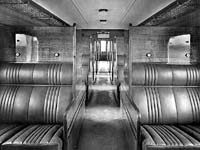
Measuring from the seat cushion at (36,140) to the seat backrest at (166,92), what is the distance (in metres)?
1.10

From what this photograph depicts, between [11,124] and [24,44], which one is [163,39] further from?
[24,44]

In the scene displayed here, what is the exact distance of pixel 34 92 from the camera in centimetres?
243

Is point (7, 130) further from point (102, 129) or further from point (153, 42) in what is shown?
point (153, 42)

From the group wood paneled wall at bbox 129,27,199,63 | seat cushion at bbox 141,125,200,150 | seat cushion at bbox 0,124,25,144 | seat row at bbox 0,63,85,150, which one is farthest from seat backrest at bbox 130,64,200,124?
seat cushion at bbox 0,124,25,144

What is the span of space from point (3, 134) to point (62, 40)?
1657mm

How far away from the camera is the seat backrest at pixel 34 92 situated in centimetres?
231

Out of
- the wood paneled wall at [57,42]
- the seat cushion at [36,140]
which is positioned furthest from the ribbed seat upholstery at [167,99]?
the wood paneled wall at [57,42]

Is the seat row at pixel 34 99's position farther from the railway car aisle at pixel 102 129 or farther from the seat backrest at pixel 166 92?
the seat backrest at pixel 166 92

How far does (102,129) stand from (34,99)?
1473 mm

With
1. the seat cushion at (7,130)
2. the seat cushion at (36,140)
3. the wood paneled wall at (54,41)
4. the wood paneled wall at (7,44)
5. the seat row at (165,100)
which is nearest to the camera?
the seat cushion at (36,140)

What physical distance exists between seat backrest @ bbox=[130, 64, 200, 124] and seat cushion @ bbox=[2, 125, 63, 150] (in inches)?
43.3

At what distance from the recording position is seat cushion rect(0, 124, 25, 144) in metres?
1.82

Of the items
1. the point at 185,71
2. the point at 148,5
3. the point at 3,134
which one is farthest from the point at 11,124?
the point at 148,5

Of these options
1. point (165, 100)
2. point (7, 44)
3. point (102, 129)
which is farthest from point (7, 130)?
point (165, 100)
